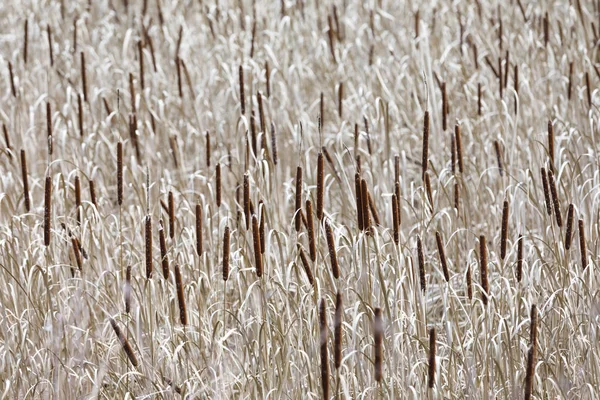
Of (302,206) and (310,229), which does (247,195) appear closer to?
(310,229)

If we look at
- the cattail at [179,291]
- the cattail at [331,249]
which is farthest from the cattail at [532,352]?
the cattail at [179,291]

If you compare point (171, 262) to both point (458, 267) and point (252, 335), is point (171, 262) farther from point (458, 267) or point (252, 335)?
point (458, 267)

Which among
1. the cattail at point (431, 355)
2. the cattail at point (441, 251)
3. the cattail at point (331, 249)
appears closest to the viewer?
the cattail at point (431, 355)

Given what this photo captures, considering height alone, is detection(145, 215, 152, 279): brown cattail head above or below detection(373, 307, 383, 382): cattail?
above

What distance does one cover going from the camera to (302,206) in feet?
13.0

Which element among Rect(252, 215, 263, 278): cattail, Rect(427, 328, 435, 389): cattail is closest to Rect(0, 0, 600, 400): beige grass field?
Rect(427, 328, 435, 389): cattail

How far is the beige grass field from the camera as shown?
125 inches

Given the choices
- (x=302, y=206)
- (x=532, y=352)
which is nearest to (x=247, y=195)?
(x=302, y=206)

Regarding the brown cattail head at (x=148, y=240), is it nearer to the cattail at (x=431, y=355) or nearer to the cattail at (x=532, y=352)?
the cattail at (x=431, y=355)

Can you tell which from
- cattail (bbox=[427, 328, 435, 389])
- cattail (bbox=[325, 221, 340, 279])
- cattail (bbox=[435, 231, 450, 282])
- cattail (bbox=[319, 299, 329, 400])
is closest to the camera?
cattail (bbox=[319, 299, 329, 400])

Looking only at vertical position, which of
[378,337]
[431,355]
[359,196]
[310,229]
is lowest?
[431,355]

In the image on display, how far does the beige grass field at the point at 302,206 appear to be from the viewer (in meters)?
3.18

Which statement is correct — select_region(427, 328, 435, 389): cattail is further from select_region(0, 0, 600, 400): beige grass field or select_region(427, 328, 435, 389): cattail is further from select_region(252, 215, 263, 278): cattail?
select_region(252, 215, 263, 278): cattail

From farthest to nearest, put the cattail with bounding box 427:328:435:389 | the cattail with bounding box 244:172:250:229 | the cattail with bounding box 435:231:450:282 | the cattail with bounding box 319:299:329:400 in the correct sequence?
the cattail with bounding box 244:172:250:229, the cattail with bounding box 435:231:450:282, the cattail with bounding box 427:328:435:389, the cattail with bounding box 319:299:329:400
